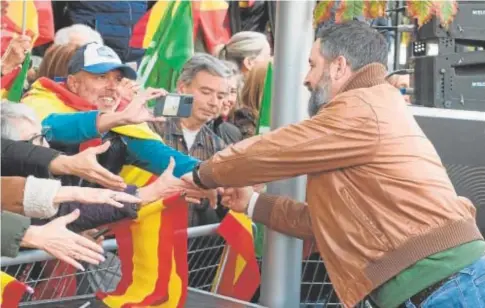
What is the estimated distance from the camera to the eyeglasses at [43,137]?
345cm

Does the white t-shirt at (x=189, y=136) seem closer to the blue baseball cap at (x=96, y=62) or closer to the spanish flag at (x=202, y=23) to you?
the blue baseball cap at (x=96, y=62)

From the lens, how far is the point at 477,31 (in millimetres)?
4488

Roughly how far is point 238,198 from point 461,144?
3.46 ft

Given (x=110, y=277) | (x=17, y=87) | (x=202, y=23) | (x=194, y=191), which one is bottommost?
(x=110, y=277)

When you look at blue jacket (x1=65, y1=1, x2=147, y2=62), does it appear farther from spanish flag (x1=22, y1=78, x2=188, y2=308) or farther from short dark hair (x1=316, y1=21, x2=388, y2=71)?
short dark hair (x1=316, y1=21, x2=388, y2=71)

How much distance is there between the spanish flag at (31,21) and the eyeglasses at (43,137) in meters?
1.30

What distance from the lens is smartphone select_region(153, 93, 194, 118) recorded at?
12.1 ft

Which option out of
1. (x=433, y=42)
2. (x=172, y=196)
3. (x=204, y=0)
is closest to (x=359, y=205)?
(x=172, y=196)

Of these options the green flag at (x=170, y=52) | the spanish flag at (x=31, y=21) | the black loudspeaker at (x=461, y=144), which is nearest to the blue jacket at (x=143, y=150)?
the black loudspeaker at (x=461, y=144)

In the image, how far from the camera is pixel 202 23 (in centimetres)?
686

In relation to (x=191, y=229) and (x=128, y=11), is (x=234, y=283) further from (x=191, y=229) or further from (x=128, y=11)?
(x=128, y=11)

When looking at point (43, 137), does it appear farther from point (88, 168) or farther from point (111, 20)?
point (111, 20)

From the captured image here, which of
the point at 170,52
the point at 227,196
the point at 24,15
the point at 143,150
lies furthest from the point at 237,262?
the point at 24,15

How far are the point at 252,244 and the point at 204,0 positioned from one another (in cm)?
343
